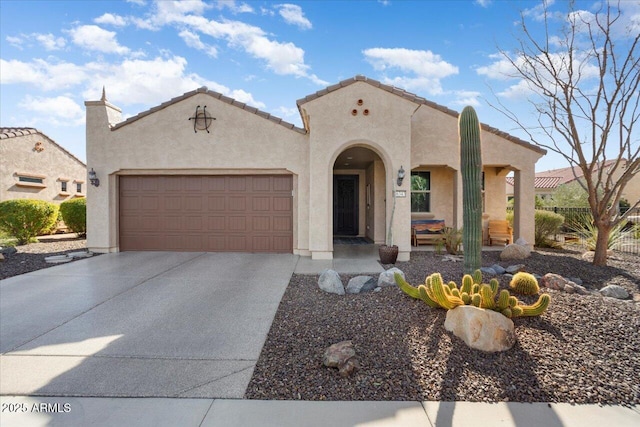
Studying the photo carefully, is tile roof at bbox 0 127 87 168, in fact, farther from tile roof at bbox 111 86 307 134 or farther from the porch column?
the porch column

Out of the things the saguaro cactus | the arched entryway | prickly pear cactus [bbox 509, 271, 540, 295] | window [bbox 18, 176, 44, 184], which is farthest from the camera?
window [bbox 18, 176, 44, 184]

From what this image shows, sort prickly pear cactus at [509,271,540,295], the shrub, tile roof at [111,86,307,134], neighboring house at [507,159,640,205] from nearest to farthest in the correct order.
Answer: prickly pear cactus at [509,271,540,295] < tile roof at [111,86,307,134] < the shrub < neighboring house at [507,159,640,205]

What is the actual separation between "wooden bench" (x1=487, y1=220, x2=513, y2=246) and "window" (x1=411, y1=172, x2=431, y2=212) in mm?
2294

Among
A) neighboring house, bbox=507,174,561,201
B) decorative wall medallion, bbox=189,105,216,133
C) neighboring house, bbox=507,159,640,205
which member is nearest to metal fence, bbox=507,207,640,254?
neighboring house, bbox=507,159,640,205

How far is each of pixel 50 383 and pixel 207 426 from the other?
1.83 metres

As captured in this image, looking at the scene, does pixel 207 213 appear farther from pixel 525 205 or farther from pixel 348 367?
pixel 525 205

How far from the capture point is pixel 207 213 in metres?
10.5

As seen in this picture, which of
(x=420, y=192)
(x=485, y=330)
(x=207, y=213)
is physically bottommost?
(x=485, y=330)

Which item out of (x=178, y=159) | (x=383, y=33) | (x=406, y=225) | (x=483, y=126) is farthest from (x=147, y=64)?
(x=483, y=126)

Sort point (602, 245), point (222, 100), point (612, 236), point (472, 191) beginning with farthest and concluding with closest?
point (612, 236) → point (222, 100) → point (602, 245) → point (472, 191)

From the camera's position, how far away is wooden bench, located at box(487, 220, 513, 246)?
1162 cm

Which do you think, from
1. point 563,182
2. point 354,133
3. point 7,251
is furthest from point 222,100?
point 563,182

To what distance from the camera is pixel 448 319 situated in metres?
4.24

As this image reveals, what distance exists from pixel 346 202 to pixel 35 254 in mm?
10872
